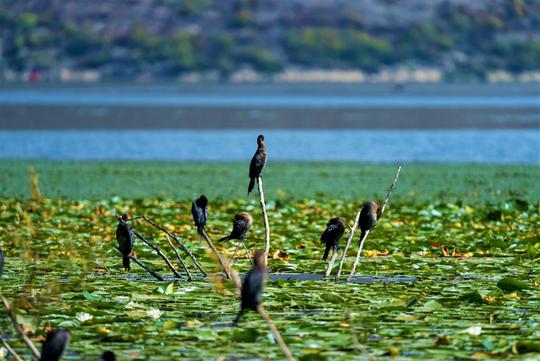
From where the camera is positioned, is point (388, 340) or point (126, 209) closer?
point (388, 340)

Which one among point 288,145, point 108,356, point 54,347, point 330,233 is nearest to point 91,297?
point 330,233

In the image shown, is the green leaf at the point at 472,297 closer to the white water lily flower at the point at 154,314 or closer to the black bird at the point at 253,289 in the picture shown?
the white water lily flower at the point at 154,314

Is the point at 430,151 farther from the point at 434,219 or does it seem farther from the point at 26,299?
the point at 26,299

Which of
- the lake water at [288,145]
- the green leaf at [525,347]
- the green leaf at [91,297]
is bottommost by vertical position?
the lake water at [288,145]

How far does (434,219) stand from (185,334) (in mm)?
10273

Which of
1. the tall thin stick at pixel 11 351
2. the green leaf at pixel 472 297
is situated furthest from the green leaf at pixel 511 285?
the tall thin stick at pixel 11 351

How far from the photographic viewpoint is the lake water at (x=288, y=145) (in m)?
49.0

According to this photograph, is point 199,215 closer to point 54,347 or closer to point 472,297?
point 472,297

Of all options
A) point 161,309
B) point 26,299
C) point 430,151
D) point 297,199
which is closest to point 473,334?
point 161,309

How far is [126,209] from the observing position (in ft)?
79.4

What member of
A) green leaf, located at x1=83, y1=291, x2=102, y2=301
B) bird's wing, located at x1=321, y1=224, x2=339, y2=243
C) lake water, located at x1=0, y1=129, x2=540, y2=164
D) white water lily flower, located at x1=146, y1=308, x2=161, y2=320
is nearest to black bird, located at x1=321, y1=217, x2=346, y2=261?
bird's wing, located at x1=321, y1=224, x2=339, y2=243

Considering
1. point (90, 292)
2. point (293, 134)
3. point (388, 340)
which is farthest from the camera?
point (293, 134)

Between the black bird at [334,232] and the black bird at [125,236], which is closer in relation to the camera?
the black bird at [125,236]

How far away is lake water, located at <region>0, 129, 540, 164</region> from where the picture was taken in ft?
161
